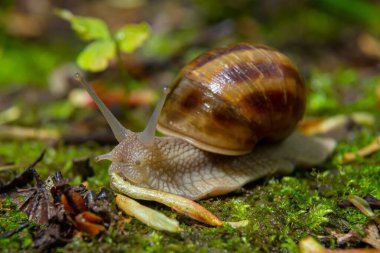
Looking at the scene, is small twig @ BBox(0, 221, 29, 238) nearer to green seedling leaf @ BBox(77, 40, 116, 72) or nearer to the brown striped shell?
the brown striped shell

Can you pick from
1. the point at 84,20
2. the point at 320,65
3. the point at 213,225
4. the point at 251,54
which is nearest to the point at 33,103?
the point at 84,20

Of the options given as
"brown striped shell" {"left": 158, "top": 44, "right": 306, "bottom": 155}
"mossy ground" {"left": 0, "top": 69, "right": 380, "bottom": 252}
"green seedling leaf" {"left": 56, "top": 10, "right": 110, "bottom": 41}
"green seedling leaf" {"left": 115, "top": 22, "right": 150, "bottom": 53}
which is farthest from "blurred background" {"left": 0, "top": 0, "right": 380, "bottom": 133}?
"mossy ground" {"left": 0, "top": 69, "right": 380, "bottom": 252}

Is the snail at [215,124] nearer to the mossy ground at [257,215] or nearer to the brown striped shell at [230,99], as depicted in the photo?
the brown striped shell at [230,99]

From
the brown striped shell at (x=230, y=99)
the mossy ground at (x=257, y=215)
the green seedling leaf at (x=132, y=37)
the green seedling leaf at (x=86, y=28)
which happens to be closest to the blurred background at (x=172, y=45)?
the green seedling leaf at (x=132, y=37)

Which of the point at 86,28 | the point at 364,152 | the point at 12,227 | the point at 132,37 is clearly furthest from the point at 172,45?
the point at 12,227

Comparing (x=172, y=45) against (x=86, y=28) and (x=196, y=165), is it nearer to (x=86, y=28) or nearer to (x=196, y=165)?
(x=86, y=28)
